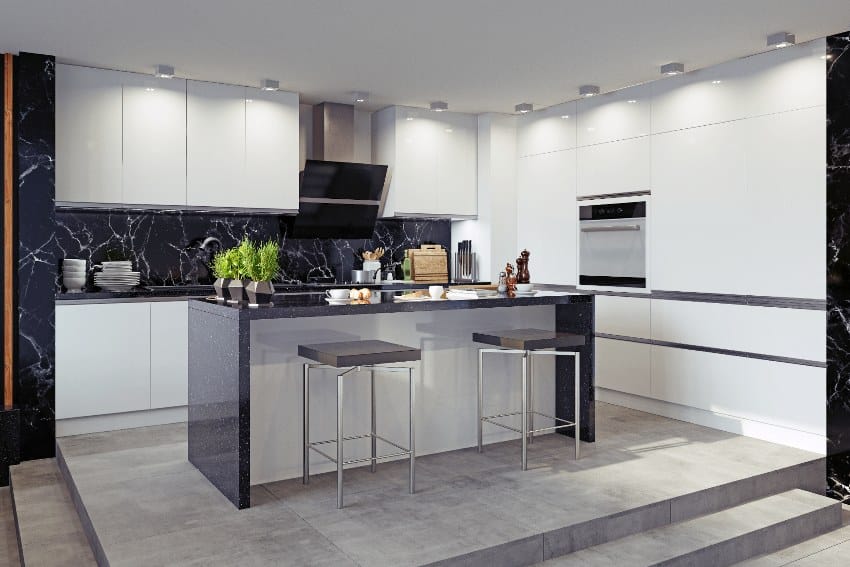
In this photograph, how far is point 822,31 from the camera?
164 inches

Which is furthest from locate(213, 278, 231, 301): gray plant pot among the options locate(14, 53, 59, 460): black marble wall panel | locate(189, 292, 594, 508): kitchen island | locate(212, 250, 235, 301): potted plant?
locate(14, 53, 59, 460): black marble wall panel

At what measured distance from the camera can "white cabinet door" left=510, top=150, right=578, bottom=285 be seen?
611 centimetres

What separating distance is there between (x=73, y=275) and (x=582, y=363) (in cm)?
359

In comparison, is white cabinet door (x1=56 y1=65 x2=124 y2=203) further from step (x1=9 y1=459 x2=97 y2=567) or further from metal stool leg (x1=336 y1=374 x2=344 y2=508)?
metal stool leg (x1=336 y1=374 x2=344 y2=508)

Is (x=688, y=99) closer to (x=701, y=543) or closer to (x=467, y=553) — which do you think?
(x=701, y=543)

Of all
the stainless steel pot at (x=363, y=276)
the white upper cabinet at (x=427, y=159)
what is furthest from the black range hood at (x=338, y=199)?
the stainless steel pot at (x=363, y=276)

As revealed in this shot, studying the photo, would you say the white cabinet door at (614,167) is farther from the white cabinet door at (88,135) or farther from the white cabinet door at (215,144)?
the white cabinet door at (88,135)

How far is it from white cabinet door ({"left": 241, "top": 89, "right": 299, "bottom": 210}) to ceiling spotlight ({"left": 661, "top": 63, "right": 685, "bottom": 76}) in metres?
2.82

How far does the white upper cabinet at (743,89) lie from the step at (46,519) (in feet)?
14.8

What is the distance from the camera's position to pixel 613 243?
5.68m

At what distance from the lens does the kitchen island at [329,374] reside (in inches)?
135

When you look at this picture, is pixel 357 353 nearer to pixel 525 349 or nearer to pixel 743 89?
pixel 525 349

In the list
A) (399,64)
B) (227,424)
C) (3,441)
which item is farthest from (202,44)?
(3,441)

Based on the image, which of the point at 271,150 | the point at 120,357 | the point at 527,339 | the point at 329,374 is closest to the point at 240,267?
the point at 329,374
